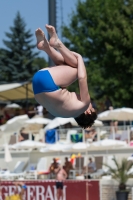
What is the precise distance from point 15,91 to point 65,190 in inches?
377

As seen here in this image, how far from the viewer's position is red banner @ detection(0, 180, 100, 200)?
54.2 ft

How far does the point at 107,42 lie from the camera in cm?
2639

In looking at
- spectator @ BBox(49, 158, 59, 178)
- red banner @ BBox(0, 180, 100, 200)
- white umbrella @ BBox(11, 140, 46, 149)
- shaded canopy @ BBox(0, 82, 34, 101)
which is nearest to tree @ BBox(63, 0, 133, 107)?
shaded canopy @ BBox(0, 82, 34, 101)

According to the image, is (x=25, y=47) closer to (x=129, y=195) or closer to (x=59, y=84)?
(x=129, y=195)

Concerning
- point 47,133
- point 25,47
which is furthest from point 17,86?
point 25,47

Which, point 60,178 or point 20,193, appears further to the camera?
point 60,178

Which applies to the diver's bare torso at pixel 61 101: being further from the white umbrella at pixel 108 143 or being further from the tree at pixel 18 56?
the tree at pixel 18 56

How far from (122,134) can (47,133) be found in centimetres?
262

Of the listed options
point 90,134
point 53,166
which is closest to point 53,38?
point 53,166

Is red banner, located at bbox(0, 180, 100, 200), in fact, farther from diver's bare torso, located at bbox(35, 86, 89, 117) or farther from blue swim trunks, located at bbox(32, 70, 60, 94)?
blue swim trunks, located at bbox(32, 70, 60, 94)

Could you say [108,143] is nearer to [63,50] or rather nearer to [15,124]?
[15,124]

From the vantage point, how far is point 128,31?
2498 cm

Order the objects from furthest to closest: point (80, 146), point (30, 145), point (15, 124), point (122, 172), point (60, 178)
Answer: point (15, 124), point (30, 145), point (80, 146), point (60, 178), point (122, 172)

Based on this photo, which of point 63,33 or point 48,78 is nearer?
point 48,78
